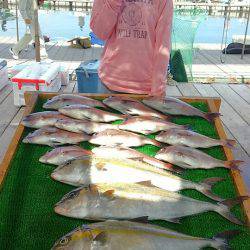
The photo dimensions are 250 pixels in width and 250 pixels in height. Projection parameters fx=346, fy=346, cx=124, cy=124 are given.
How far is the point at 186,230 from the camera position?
1.77m

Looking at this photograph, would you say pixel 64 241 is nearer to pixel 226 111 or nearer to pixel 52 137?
pixel 52 137

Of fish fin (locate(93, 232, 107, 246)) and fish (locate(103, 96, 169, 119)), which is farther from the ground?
fish (locate(103, 96, 169, 119))

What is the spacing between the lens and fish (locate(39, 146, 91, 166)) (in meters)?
2.24

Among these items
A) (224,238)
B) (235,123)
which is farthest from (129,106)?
(235,123)

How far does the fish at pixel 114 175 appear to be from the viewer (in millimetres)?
2031

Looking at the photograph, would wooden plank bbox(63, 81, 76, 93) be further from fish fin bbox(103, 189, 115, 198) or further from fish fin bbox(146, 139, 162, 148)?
fish fin bbox(103, 189, 115, 198)

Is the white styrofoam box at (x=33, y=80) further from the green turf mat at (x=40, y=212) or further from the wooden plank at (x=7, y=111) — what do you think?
the green turf mat at (x=40, y=212)

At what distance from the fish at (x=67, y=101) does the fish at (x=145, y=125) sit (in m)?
0.43

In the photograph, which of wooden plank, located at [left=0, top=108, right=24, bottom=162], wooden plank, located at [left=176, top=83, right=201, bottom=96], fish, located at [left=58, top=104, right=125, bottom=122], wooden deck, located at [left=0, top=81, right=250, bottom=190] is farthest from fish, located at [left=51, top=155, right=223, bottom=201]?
wooden plank, located at [left=176, top=83, right=201, bottom=96]

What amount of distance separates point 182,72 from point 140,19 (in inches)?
191

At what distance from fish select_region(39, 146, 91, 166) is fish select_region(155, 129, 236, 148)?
0.62 metres

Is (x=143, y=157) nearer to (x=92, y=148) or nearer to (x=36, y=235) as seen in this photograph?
(x=92, y=148)

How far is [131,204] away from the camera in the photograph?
5.91ft

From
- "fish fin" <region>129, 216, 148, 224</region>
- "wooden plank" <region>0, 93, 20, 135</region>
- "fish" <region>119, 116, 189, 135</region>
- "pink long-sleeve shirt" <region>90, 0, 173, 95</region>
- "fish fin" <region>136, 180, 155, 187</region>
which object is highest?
"pink long-sleeve shirt" <region>90, 0, 173, 95</region>
